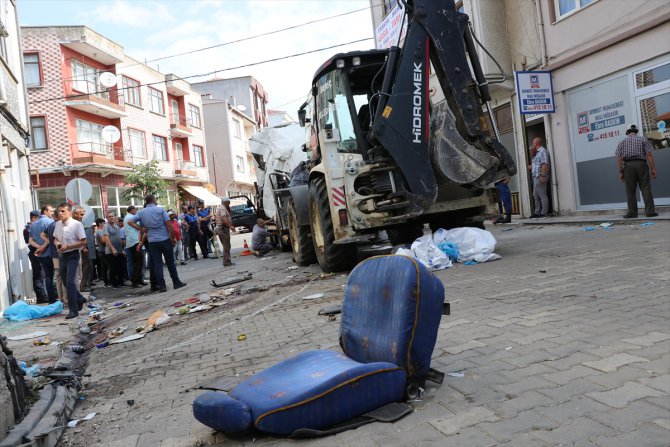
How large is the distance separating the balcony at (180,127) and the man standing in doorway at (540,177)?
3168 centimetres

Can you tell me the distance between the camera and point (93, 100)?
99.8 feet

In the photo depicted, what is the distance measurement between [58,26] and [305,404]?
3286 centimetres

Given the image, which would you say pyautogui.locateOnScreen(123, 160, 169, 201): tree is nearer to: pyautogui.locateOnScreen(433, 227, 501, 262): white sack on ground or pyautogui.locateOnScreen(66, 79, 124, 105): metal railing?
pyautogui.locateOnScreen(66, 79, 124, 105): metal railing

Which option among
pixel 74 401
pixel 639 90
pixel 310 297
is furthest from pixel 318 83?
pixel 639 90

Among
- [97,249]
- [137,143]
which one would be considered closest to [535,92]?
[97,249]

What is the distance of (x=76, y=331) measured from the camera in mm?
7391

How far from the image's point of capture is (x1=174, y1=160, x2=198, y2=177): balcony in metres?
40.3

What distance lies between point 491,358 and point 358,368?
45.7 inches

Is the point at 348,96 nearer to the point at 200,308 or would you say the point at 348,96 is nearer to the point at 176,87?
the point at 200,308

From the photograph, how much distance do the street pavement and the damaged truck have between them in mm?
1049

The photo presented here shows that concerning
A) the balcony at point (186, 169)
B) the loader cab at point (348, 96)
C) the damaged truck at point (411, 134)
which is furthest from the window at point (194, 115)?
the damaged truck at point (411, 134)

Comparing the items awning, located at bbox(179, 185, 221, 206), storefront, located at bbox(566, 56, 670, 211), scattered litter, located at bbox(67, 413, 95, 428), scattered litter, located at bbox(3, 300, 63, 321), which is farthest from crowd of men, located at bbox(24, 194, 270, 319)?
awning, located at bbox(179, 185, 221, 206)

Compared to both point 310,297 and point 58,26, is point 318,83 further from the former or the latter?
point 58,26

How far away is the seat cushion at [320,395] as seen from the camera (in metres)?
2.58
